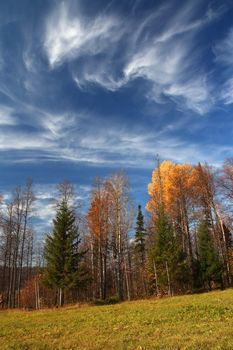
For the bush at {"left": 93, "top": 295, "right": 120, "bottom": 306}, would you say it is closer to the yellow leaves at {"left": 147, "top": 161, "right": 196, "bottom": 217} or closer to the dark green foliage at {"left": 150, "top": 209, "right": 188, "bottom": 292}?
the dark green foliage at {"left": 150, "top": 209, "right": 188, "bottom": 292}

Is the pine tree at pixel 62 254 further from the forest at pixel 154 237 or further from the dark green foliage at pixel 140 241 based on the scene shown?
the dark green foliage at pixel 140 241

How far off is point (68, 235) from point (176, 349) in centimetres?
2178

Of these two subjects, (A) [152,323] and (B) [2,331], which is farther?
(B) [2,331]

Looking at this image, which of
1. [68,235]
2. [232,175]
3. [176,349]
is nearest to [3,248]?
[68,235]

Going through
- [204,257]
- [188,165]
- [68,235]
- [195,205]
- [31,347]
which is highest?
[188,165]

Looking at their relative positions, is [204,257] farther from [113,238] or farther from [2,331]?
[2,331]

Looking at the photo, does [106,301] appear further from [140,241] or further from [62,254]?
[140,241]

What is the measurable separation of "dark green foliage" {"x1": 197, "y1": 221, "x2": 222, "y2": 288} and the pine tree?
43.5ft

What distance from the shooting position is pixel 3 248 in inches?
1399

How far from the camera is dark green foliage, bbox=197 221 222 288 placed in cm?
3092

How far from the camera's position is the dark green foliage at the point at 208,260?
3092 cm

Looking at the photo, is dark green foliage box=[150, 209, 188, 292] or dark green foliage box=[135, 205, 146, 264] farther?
dark green foliage box=[135, 205, 146, 264]

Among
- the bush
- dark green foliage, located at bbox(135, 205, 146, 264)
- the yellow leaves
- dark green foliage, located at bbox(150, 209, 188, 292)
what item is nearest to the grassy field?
the bush

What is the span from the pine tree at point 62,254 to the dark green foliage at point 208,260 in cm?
1327
